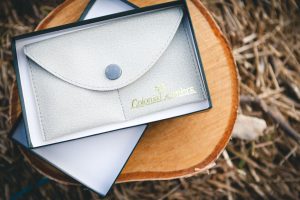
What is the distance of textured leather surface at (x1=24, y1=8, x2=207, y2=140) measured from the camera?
36.9 inches

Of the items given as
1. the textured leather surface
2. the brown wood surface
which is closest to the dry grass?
the brown wood surface

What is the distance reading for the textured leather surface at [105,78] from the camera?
937 mm

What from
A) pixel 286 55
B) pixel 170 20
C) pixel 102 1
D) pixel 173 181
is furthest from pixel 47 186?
pixel 286 55

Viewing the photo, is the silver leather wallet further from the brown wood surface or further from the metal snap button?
the brown wood surface

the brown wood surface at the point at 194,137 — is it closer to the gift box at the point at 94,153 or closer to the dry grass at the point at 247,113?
the gift box at the point at 94,153

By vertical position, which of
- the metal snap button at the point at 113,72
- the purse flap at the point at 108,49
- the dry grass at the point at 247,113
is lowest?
the dry grass at the point at 247,113

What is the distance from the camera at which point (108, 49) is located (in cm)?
94

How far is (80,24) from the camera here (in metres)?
0.95

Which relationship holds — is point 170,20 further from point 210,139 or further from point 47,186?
point 47,186

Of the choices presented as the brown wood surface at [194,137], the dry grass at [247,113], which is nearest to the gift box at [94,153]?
the brown wood surface at [194,137]

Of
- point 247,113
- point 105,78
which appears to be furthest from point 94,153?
point 247,113

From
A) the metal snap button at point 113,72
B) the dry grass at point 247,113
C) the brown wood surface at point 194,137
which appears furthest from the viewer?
the dry grass at point 247,113

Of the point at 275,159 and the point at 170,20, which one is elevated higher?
the point at 170,20

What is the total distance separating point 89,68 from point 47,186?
87 centimetres
